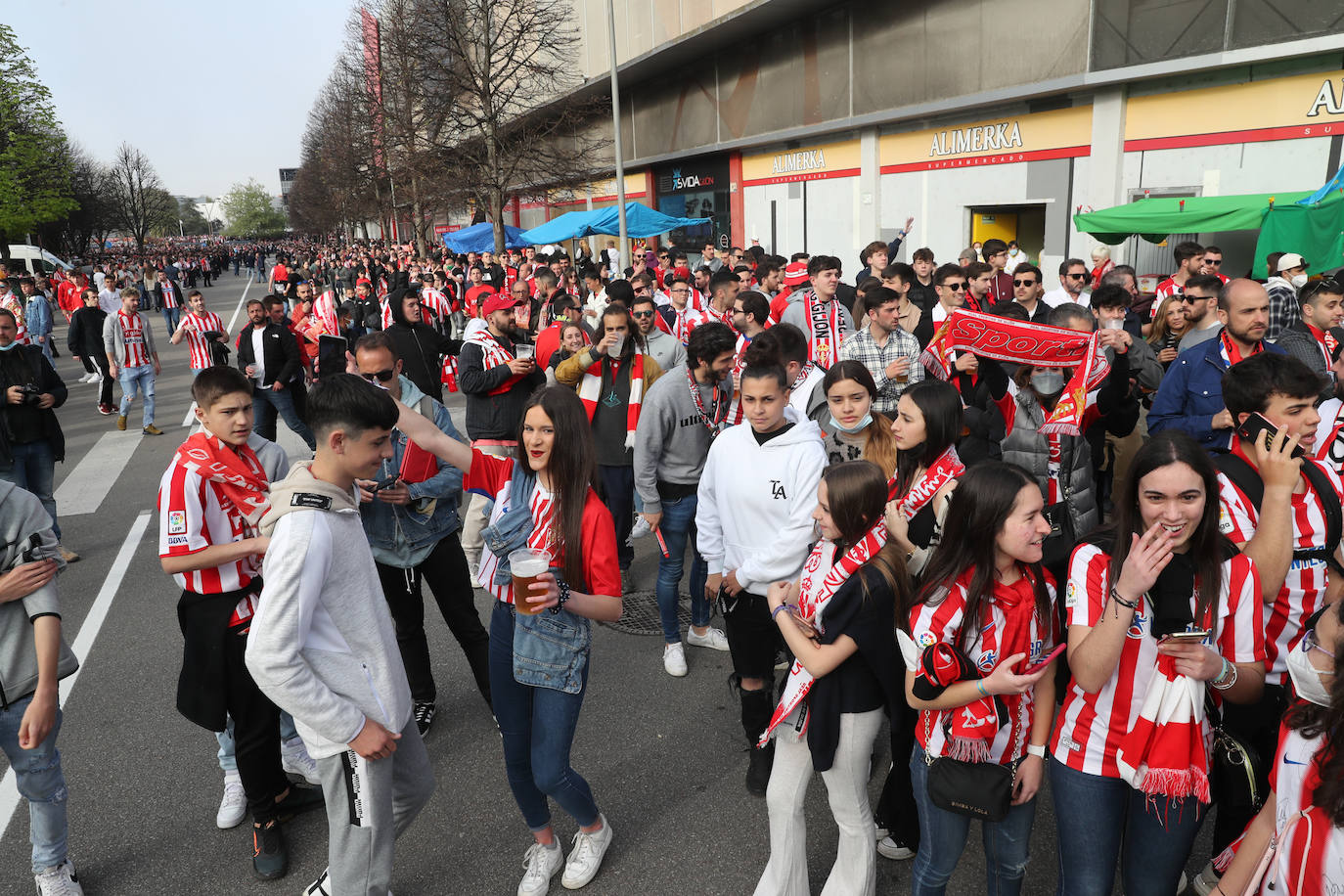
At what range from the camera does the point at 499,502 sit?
3406 millimetres

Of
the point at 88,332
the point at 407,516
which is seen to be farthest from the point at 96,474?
the point at 407,516

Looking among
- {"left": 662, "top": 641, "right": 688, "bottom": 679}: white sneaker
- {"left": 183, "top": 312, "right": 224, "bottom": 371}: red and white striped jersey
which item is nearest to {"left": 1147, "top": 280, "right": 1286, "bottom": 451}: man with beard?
{"left": 662, "top": 641, "right": 688, "bottom": 679}: white sneaker

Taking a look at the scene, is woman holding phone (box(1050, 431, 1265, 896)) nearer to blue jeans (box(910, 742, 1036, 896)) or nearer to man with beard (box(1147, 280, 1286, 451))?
blue jeans (box(910, 742, 1036, 896))

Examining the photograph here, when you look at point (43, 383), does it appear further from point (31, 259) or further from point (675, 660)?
point (31, 259)

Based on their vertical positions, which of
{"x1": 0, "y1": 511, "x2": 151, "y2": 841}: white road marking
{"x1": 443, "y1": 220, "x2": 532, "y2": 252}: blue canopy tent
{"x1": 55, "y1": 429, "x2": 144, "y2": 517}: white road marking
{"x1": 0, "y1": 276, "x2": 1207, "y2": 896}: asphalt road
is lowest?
{"x1": 0, "y1": 276, "x2": 1207, "y2": 896}: asphalt road

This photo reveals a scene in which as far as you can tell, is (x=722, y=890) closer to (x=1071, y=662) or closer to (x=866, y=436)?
(x=1071, y=662)

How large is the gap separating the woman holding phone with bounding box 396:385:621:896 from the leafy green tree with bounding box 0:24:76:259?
4698 cm

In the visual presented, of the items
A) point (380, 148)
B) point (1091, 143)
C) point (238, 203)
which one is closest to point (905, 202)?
point (1091, 143)

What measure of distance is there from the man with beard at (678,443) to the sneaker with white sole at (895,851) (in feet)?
5.47

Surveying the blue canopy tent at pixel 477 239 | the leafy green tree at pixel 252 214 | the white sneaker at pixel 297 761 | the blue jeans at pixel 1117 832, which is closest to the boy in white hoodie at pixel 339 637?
the white sneaker at pixel 297 761

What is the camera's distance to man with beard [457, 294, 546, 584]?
249 inches

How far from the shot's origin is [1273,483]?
2.84 metres

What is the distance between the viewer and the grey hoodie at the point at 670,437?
5.05 meters

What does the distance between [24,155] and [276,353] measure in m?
42.0
